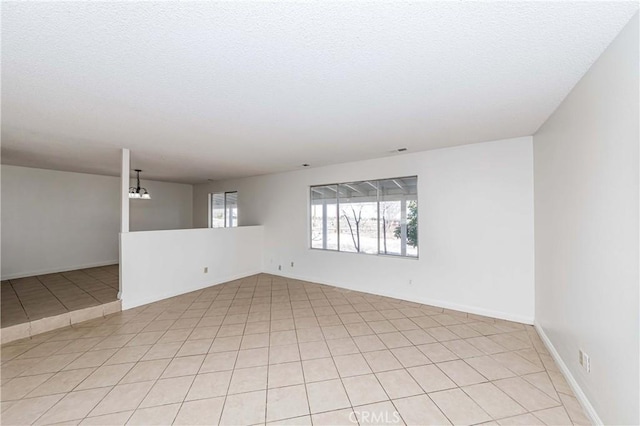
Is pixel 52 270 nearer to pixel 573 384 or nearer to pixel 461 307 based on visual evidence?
pixel 461 307

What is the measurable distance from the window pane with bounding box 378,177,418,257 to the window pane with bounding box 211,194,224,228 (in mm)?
4850

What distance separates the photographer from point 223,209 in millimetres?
7551

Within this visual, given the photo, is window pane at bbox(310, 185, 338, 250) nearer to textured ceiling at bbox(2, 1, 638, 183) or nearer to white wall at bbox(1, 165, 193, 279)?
textured ceiling at bbox(2, 1, 638, 183)

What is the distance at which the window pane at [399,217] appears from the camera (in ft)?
14.2

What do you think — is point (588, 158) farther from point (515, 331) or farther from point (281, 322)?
point (281, 322)

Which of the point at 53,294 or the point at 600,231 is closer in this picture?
the point at 600,231

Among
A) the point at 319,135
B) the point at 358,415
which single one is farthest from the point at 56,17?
the point at 358,415

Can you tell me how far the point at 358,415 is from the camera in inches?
73.0

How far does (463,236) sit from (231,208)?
5.75m

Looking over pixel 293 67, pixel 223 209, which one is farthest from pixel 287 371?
pixel 223 209

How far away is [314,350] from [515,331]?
2.43 m

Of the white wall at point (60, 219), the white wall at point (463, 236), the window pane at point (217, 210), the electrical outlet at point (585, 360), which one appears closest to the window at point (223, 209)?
the window pane at point (217, 210)

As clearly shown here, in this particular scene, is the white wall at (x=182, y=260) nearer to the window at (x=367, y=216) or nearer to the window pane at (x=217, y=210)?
the window at (x=367, y=216)

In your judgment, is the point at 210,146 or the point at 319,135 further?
the point at 210,146
